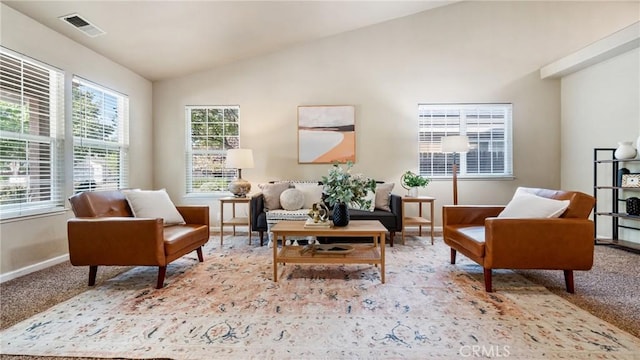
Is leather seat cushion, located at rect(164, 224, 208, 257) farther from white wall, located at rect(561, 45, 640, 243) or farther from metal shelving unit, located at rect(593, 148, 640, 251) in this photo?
white wall, located at rect(561, 45, 640, 243)

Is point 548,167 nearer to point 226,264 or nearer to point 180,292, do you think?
point 226,264

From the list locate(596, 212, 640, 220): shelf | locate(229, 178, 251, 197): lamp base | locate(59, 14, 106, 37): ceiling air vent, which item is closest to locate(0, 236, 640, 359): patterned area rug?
locate(229, 178, 251, 197): lamp base

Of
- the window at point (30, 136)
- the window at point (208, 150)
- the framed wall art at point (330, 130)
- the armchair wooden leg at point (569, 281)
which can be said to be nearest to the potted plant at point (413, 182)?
the framed wall art at point (330, 130)

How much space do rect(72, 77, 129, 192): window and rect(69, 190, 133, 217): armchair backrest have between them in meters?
0.91

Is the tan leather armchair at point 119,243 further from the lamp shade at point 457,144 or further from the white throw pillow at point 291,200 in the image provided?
the lamp shade at point 457,144

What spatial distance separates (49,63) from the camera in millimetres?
2924

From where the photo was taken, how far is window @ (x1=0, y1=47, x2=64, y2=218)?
101 inches

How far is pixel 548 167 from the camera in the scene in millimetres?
4492

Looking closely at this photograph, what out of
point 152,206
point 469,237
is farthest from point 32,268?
point 469,237

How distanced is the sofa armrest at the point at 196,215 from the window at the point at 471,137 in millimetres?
3225

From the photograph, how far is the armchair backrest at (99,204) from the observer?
2451mm

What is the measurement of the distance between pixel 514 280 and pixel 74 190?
4.53 meters

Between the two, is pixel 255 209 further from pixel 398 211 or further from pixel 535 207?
pixel 535 207

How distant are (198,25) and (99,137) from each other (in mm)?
1878
